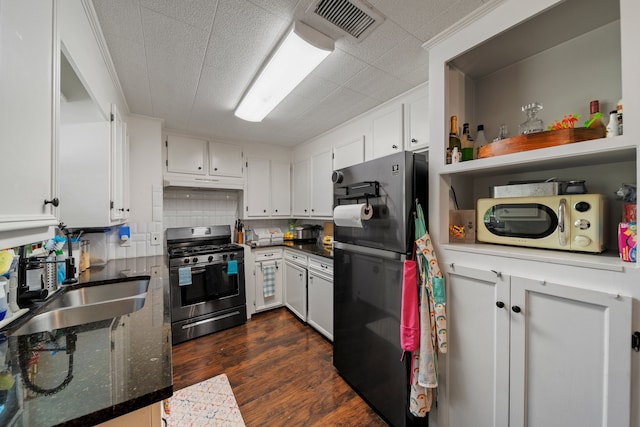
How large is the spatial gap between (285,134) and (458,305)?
267cm

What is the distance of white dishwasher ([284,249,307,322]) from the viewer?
9.05ft

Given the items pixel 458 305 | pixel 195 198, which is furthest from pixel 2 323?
pixel 195 198

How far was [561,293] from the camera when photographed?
0.92 meters

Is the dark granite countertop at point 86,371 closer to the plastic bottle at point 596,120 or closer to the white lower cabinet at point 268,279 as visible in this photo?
the plastic bottle at point 596,120

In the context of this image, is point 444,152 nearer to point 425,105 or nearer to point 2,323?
point 425,105

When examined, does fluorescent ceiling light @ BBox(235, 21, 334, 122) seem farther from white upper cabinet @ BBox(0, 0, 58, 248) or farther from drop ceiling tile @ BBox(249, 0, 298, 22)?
white upper cabinet @ BBox(0, 0, 58, 248)

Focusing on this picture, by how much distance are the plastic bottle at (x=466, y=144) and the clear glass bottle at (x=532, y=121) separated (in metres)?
0.23

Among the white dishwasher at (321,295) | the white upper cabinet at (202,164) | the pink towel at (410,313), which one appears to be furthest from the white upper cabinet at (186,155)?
the pink towel at (410,313)

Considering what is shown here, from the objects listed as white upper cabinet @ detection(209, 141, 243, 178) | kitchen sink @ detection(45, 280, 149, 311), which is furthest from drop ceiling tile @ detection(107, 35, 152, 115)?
kitchen sink @ detection(45, 280, 149, 311)

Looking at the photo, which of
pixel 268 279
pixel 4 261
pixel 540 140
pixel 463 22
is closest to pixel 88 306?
pixel 4 261

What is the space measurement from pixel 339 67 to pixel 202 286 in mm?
2482

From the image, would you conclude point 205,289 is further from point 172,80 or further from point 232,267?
point 172,80

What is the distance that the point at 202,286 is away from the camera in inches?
103

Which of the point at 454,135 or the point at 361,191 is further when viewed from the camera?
the point at 361,191
